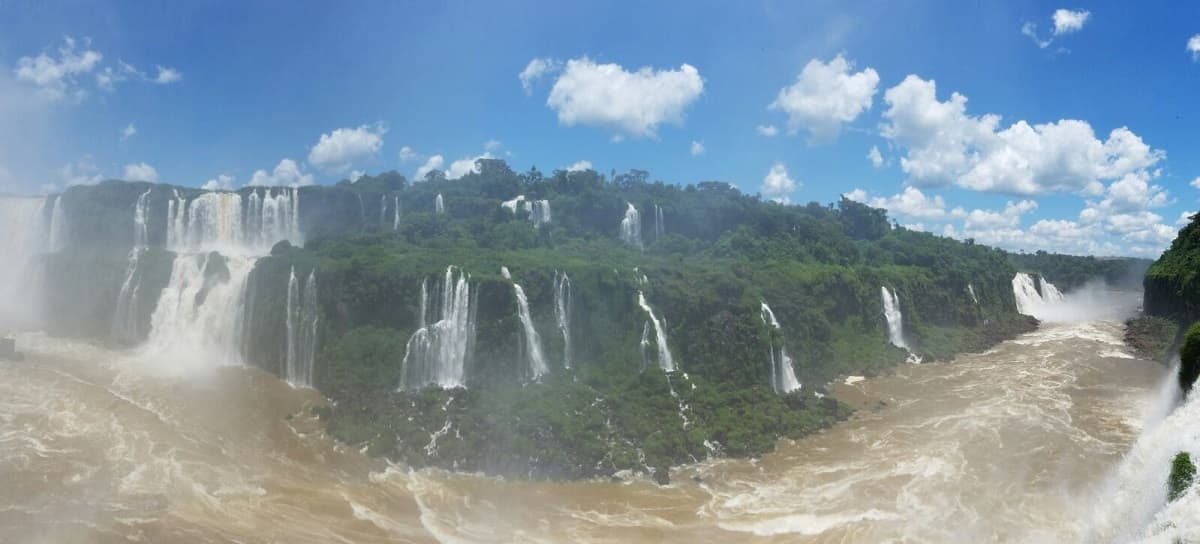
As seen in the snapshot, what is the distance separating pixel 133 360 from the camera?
97.2ft

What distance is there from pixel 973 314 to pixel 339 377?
141 ft

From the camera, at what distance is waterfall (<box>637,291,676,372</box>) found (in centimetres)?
2981

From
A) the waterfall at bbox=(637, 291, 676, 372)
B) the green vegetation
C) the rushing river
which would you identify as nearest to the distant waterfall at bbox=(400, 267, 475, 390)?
the rushing river

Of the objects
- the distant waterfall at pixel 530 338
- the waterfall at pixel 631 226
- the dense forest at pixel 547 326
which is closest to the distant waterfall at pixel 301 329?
the dense forest at pixel 547 326

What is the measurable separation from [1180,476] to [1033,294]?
174 feet

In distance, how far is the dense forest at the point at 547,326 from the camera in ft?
77.9

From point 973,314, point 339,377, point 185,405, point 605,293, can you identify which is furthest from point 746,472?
point 973,314

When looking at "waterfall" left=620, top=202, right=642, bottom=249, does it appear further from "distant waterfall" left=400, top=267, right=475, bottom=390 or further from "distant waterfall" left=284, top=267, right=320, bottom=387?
"distant waterfall" left=284, top=267, right=320, bottom=387

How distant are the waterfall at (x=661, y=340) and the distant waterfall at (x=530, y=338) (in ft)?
17.1

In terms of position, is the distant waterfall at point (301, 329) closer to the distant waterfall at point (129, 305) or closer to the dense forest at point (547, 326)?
the dense forest at point (547, 326)

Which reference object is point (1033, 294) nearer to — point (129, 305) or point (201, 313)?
point (201, 313)

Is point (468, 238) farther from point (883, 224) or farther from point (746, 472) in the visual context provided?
point (883, 224)

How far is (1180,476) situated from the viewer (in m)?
12.3

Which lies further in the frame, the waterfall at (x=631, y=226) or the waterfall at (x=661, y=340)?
the waterfall at (x=631, y=226)
